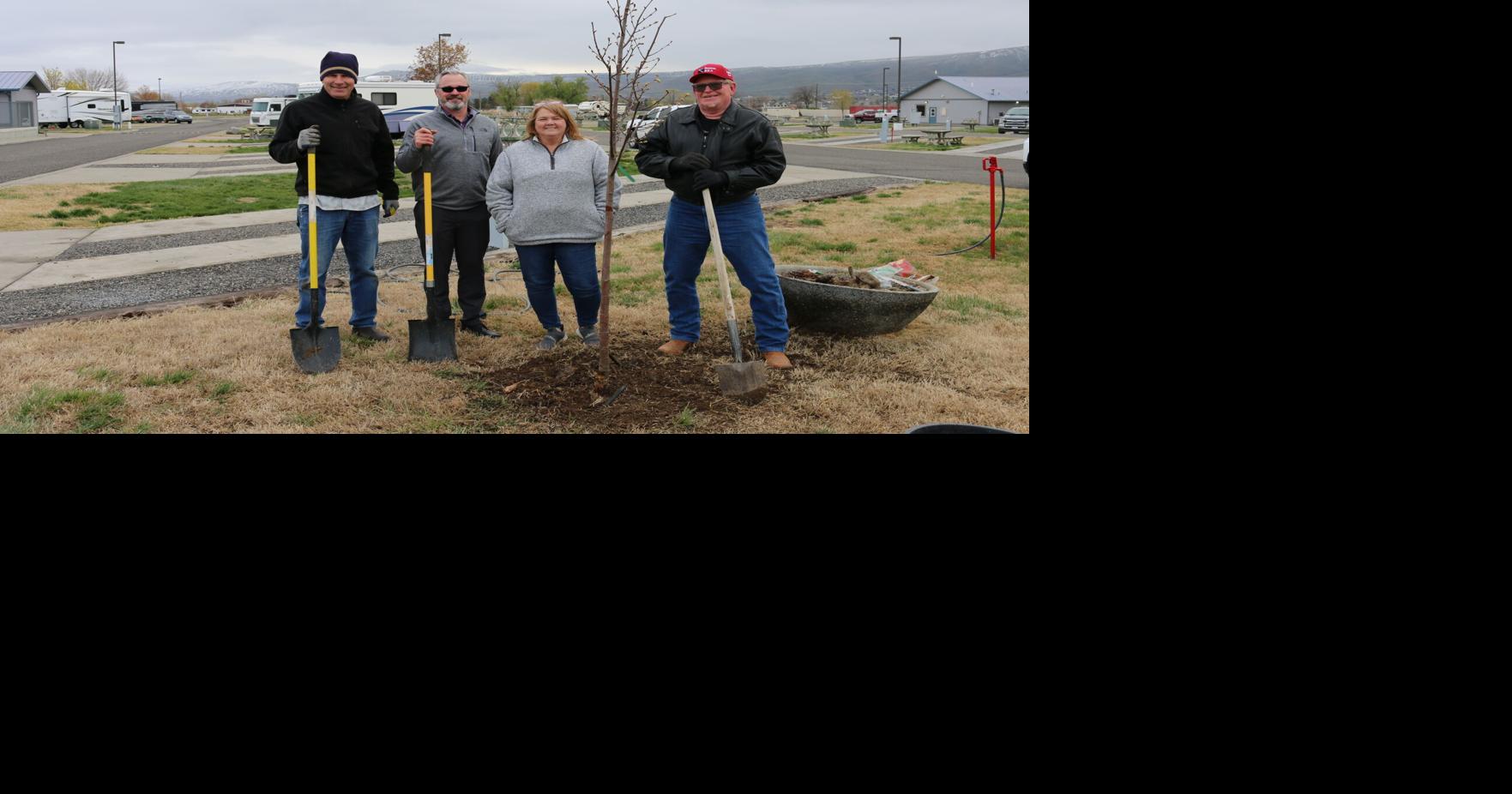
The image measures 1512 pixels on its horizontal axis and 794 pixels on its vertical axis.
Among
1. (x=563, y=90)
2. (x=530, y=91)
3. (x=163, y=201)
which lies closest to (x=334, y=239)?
Result: (x=163, y=201)

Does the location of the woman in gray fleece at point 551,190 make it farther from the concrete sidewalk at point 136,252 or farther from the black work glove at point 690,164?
the concrete sidewalk at point 136,252

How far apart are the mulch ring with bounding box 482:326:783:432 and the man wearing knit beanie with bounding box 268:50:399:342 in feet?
3.44

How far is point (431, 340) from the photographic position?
6.15m

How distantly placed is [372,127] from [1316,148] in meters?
4.71

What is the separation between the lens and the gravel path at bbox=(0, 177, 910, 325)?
7777 millimetres

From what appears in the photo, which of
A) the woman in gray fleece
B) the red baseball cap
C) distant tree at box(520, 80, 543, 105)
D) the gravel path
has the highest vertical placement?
distant tree at box(520, 80, 543, 105)

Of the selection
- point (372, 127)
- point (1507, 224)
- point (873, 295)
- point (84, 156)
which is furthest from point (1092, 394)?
point (84, 156)

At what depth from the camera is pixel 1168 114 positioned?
119 inches

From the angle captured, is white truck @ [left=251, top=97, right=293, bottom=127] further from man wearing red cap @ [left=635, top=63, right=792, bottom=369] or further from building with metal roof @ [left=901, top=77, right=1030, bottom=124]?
man wearing red cap @ [left=635, top=63, right=792, bottom=369]

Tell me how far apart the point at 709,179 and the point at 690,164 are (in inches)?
4.9

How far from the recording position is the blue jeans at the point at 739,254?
5.77 meters

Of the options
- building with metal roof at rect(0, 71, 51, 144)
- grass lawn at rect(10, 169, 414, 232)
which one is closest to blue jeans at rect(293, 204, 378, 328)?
grass lawn at rect(10, 169, 414, 232)

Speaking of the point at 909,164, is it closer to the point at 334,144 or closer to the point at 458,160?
the point at 458,160

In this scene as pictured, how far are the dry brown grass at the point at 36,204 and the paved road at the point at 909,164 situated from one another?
1038 centimetres
